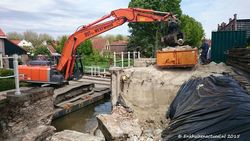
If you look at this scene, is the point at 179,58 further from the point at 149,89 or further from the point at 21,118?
the point at 21,118

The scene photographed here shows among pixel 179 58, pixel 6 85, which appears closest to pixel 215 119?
pixel 179 58

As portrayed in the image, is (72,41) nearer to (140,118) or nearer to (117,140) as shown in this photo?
(140,118)

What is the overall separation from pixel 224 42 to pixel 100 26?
6.35 meters

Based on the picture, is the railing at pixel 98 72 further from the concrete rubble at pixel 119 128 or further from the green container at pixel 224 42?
the concrete rubble at pixel 119 128

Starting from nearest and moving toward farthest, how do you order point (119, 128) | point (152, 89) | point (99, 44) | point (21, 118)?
point (21, 118), point (119, 128), point (152, 89), point (99, 44)

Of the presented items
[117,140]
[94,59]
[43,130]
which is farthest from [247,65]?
[94,59]

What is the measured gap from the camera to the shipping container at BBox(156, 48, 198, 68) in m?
9.71

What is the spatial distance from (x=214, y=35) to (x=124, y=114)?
7396 mm

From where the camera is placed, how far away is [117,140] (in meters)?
5.84

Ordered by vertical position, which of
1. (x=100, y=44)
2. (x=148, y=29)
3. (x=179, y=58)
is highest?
(x=148, y=29)

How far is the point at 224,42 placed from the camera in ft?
42.2

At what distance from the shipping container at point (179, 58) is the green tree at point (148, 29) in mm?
18622

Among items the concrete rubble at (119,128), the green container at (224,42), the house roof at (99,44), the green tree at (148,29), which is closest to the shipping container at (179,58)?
the concrete rubble at (119,128)

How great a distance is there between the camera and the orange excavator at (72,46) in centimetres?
1206
